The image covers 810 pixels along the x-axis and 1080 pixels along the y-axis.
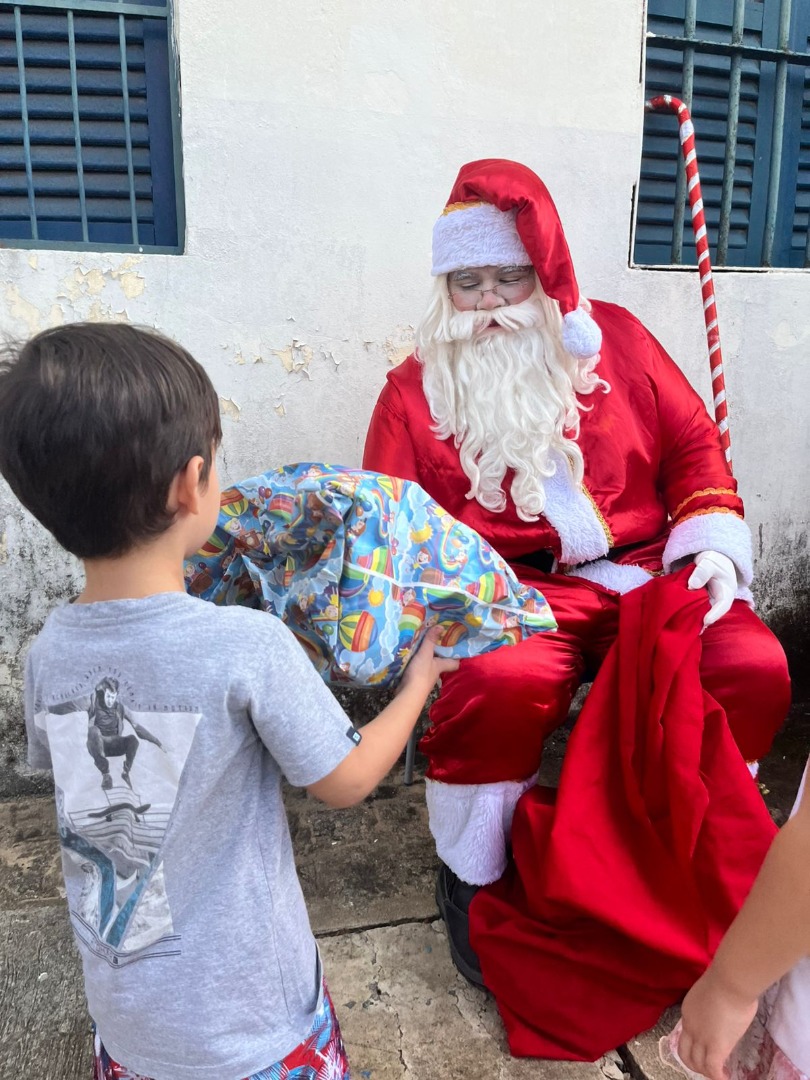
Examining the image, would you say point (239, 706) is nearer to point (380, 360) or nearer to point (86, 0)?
point (380, 360)

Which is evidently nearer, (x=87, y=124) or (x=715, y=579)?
(x=715, y=579)

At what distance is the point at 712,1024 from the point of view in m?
0.89

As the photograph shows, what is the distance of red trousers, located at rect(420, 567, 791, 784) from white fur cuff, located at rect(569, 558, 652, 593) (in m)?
0.19

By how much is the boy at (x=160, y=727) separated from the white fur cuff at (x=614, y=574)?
3.72 ft

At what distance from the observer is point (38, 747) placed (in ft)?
3.48

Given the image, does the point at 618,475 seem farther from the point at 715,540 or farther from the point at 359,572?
the point at 359,572

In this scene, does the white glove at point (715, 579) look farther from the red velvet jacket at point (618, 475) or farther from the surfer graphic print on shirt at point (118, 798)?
the surfer graphic print on shirt at point (118, 798)

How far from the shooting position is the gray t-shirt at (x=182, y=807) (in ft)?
2.94

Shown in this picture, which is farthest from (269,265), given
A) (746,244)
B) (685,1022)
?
(685,1022)

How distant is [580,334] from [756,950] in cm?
138

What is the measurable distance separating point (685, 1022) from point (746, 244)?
8.98 feet

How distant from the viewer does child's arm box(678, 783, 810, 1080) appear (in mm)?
798

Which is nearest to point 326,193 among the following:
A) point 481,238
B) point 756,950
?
point 481,238

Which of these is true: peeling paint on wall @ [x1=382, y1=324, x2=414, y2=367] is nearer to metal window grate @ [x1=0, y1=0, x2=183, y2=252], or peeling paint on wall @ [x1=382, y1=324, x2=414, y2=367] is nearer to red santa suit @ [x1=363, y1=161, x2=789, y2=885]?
red santa suit @ [x1=363, y1=161, x2=789, y2=885]
